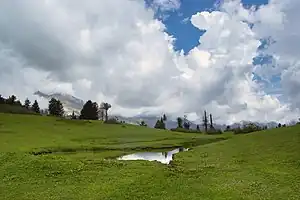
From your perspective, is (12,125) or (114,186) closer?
(114,186)

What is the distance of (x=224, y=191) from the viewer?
2666 cm

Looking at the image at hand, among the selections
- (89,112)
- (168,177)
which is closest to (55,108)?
(89,112)

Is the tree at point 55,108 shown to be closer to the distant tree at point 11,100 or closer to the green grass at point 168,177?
the distant tree at point 11,100

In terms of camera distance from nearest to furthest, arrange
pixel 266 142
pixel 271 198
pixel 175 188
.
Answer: pixel 271 198
pixel 175 188
pixel 266 142

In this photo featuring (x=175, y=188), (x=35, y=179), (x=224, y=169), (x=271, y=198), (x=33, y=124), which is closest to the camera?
(x=271, y=198)

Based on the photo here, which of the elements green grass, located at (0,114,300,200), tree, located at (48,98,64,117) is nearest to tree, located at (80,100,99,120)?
tree, located at (48,98,64,117)

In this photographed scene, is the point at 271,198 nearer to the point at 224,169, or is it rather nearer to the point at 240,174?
the point at 240,174

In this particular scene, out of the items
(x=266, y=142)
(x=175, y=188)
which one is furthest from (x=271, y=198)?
(x=266, y=142)

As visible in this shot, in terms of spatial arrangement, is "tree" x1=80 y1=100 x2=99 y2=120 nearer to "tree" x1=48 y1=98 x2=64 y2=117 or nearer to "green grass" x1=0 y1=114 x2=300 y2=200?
"tree" x1=48 y1=98 x2=64 y2=117

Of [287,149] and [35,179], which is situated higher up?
[287,149]

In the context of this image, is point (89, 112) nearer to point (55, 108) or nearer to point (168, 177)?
point (55, 108)

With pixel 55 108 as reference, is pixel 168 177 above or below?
below

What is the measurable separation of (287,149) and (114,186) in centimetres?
2335

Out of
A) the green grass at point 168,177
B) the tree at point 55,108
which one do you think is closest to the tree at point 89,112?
the tree at point 55,108
